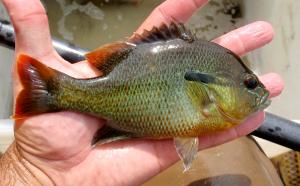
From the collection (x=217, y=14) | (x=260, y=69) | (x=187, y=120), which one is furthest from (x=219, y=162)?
(x=217, y=14)

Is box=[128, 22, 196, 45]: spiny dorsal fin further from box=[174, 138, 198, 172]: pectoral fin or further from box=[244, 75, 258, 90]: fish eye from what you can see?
box=[174, 138, 198, 172]: pectoral fin

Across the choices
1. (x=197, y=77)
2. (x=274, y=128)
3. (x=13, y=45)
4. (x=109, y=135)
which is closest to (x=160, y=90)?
(x=197, y=77)

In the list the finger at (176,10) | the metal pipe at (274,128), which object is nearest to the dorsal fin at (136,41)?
the finger at (176,10)

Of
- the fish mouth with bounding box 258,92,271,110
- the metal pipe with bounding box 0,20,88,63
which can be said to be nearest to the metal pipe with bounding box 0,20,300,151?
the metal pipe with bounding box 0,20,88,63

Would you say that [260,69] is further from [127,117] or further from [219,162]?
[127,117]

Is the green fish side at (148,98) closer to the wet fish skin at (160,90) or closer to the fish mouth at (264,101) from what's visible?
the wet fish skin at (160,90)

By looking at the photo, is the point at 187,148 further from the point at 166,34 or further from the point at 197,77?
the point at 166,34

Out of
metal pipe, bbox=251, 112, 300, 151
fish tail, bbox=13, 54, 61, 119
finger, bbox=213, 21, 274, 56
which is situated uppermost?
fish tail, bbox=13, 54, 61, 119
